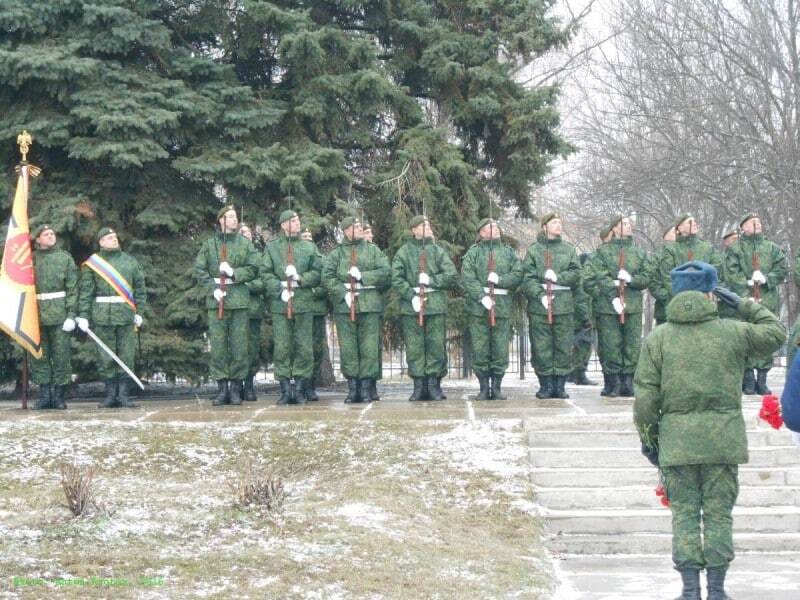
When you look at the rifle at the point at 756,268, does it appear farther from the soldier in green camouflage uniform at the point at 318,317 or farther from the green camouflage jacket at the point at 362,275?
the soldier in green camouflage uniform at the point at 318,317

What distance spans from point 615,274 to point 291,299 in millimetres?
3829

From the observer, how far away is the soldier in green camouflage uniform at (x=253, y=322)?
14328 millimetres

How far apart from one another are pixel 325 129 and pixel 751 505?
8.84 metres

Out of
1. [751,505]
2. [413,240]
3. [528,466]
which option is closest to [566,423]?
[528,466]

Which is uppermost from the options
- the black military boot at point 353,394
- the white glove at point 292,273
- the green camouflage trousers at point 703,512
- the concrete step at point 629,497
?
the white glove at point 292,273

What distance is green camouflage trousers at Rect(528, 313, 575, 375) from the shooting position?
1421 centimetres

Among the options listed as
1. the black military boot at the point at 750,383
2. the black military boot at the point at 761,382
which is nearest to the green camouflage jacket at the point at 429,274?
the black military boot at the point at 750,383

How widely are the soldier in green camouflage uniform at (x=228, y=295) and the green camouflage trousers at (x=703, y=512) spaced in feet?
25.1

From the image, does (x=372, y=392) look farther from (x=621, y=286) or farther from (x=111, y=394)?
(x=621, y=286)

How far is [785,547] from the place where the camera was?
949 cm

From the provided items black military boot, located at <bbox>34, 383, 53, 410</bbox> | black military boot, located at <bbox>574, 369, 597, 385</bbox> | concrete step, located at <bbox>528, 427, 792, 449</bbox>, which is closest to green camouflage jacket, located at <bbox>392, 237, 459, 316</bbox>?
concrete step, located at <bbox>528, 427, 792, 449</bbox>

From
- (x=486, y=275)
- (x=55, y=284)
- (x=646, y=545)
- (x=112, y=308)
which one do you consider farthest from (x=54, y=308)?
(x=646, y=545)

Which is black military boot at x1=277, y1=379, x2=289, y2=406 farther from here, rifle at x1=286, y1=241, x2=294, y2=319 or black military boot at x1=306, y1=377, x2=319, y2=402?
rifle at x1=286, y1=241, x2=294, y2=319

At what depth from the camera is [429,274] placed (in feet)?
46.2
